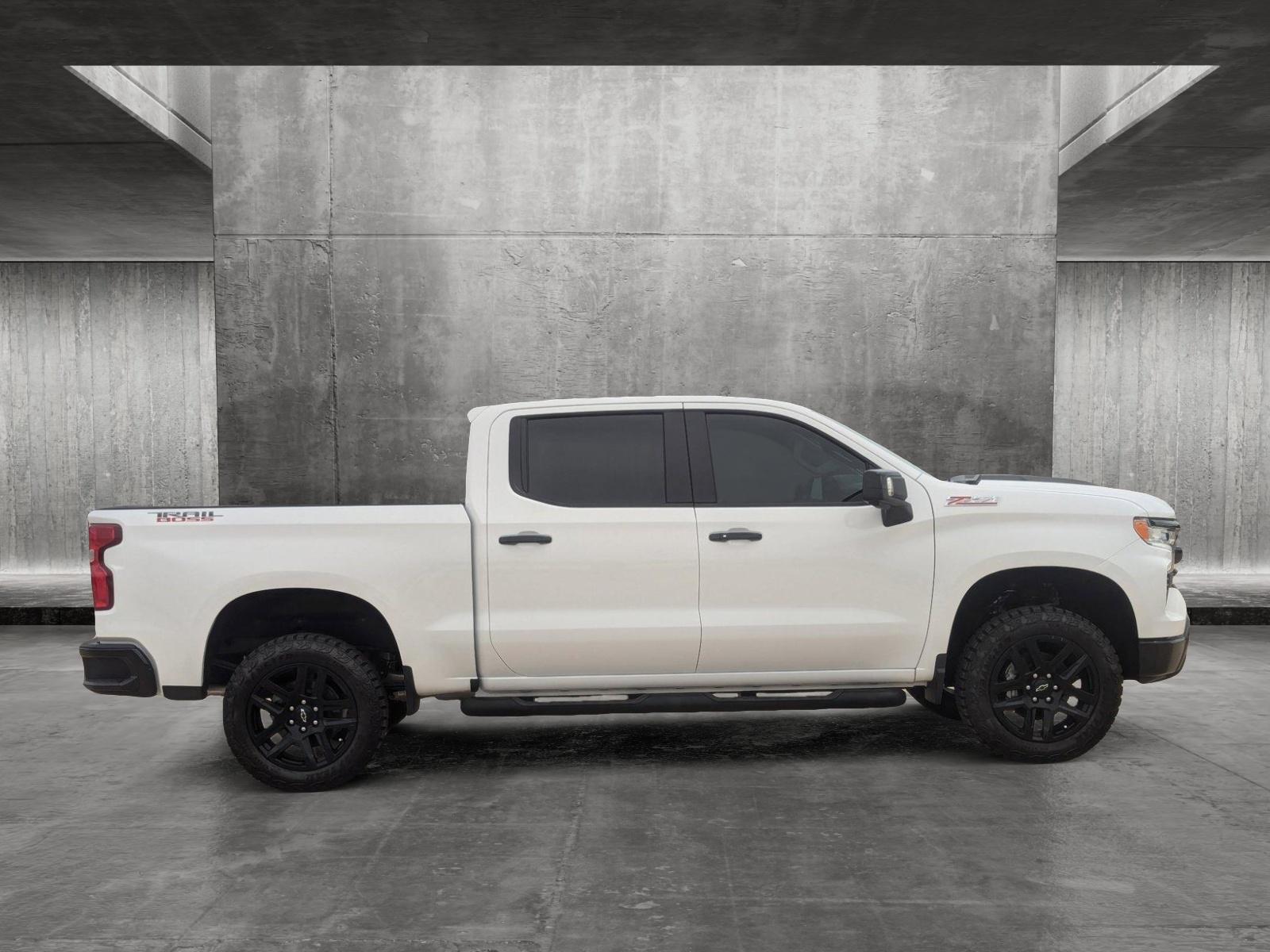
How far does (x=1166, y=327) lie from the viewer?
14617 mm

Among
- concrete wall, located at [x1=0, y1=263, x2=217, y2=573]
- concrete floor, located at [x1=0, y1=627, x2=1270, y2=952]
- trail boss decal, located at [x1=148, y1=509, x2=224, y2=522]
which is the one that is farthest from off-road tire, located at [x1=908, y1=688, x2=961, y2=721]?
concrete wall, located at [x1=0, y1=263, x2=217, y2=573]

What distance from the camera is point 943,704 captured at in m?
6.67

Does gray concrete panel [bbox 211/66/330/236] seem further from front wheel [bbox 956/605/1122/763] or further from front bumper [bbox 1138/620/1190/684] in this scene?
front bumper [bbox 1138/620/1190/684]

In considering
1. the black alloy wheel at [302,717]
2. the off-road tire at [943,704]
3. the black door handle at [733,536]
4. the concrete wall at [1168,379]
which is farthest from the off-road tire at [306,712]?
the concrete wall at [1168,379]

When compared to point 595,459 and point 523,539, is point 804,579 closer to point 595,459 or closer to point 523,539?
point 595,459

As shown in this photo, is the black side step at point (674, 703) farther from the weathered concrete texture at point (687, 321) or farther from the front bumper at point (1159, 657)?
the weathered concrete texture at point (687, 321)

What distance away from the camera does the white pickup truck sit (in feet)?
18.5

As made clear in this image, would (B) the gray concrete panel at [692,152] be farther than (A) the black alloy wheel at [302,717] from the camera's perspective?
Yes

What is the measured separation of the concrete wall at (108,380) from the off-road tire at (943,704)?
11.1 m

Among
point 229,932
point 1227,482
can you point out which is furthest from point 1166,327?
point 229,932

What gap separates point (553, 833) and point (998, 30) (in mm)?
5333

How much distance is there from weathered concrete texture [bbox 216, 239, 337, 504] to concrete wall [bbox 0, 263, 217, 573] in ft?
16.9

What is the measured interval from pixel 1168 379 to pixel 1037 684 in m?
10.1

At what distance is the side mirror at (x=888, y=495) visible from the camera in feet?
18.5
